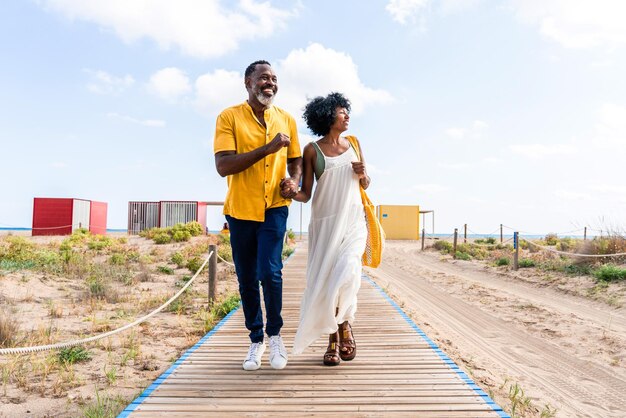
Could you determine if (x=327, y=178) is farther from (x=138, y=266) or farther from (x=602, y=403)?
(x=138, y=266)

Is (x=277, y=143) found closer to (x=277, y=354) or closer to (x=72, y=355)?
(x=277, y=354)

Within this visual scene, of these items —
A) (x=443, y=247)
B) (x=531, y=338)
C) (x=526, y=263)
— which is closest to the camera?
(x=531, y=338)

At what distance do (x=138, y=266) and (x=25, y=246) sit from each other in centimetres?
365

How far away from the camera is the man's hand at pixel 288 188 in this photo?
3.12m

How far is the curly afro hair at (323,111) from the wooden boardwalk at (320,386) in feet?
5.76

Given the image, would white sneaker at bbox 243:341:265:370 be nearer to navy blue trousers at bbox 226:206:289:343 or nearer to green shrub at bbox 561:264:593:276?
navy blue trousers at bbox 226:206:289:343

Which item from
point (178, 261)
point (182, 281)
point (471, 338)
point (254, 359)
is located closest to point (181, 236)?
point (178, 261)

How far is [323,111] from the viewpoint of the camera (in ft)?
11.4

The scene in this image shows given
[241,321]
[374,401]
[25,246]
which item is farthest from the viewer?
[25,246]

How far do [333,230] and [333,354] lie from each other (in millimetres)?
902

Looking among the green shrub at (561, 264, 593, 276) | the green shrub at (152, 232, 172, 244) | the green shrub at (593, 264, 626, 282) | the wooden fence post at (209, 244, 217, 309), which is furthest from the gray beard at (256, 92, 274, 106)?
the green shrub at (152, 232, 172, 244)

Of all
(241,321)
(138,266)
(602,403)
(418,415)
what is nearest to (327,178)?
(418,415)

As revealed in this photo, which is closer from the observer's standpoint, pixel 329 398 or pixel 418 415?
pixel 418 415

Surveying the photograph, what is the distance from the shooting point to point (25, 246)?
525 inches
